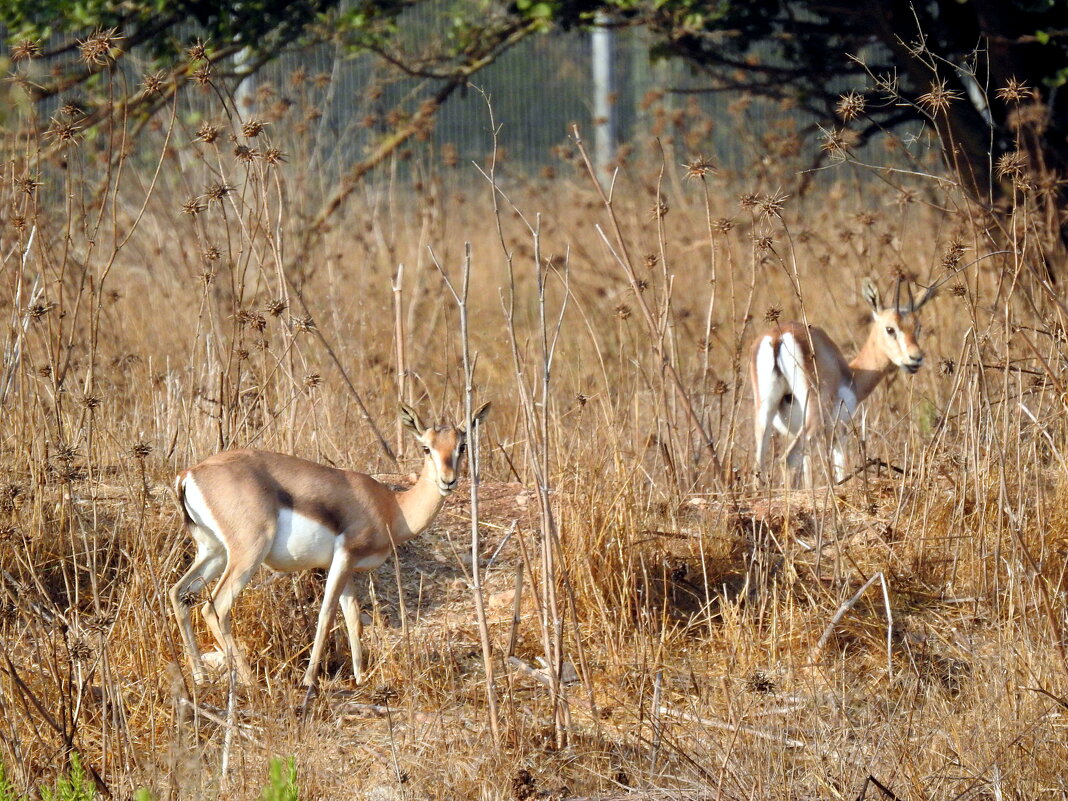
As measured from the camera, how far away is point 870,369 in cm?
708

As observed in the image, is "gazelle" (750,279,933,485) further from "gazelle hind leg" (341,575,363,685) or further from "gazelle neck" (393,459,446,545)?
"gazelle hind leg" (341,575,363,685)

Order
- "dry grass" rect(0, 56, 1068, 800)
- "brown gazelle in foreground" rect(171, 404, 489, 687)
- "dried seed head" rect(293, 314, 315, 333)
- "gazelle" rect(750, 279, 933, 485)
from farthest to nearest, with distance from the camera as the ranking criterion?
"gazelle" rect(750, 279, 933, 485), "dried seed head" rect(293, 314, 315, 333), "brown gazelle in foreground" rect(171, 404, 489, 687), "dry grass" rect(0, 56, 1068, 800)

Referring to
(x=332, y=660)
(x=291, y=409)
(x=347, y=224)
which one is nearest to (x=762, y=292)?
(x=347, y=224)

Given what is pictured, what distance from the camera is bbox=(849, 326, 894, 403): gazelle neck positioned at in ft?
22.9

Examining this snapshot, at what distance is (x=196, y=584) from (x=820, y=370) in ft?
11.4

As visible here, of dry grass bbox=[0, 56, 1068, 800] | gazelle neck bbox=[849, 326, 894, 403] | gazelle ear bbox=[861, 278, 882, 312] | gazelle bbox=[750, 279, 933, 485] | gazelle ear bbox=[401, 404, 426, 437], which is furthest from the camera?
gazelle neck bbox=[849, 326, 894, 403]

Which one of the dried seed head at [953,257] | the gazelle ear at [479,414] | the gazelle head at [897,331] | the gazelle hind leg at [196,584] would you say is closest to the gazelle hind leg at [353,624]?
the gazelle hind leg at [196,584]

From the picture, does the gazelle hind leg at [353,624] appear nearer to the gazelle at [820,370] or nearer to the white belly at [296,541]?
the white belly at [296,541]

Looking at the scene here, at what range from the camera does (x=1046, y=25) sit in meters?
7.61

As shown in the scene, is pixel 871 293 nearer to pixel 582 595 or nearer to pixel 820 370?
pixel 820 370

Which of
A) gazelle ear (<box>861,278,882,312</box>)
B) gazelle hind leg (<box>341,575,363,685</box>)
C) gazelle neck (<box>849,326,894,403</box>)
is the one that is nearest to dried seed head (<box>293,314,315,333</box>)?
gazelle hind leg (<box>341,575,363,685</box>)

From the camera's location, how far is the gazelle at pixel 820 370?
649 cm

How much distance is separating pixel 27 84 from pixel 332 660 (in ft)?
7.32

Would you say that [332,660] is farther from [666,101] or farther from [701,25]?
[666,101]
